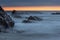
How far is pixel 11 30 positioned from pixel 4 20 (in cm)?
43

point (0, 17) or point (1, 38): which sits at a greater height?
point (0, 17)

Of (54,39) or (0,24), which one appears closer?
(54,39)

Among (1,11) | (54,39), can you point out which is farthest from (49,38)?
(1,11)

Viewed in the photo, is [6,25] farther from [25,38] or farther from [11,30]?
[25,38]

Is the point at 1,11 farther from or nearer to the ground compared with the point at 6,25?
farther from the ground

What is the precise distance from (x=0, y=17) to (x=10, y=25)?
497 mm

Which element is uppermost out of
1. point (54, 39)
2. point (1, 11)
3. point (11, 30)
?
point (1, 11)

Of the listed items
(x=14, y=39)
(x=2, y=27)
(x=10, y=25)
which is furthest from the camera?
(x=10, y=25)

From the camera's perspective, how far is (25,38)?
7262 mm

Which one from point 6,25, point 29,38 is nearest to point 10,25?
point 6,25

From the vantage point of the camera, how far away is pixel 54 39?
23.0 ft

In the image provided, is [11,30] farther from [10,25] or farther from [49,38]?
[49,38]

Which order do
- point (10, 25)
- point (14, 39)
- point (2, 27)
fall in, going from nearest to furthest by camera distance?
point (14, 39)
point (2, 27)
point (10, 25)

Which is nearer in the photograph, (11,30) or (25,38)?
(25,38)
